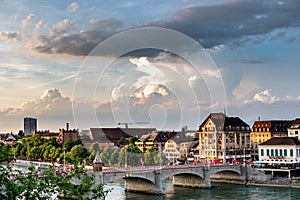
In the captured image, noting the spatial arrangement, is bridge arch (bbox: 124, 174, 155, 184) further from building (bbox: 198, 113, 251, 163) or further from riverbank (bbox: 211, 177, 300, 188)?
building (bbox: 198, 113, 251, 163)

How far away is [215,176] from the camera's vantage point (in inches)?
2911

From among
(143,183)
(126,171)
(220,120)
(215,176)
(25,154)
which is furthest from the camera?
(25,154)

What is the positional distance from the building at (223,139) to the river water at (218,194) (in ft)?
80.7

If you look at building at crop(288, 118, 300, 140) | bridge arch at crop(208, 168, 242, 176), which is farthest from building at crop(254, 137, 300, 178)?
building at crop(288, 118, 300, 140)

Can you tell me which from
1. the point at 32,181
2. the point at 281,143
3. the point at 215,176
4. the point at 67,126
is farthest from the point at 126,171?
the point at 67,126

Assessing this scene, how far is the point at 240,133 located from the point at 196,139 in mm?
16256

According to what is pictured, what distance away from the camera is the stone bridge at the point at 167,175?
56109 mm

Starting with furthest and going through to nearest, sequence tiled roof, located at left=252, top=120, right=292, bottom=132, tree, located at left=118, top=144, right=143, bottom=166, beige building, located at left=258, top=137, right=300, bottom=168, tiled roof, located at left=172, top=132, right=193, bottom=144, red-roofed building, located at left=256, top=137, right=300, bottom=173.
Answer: tiled roof, located at left=172, top=132, right=193, bottom=144 < tiled roof, located at left=252, top=120, right=292, bottom=132 < tree, located at left=118, top=144, right=143, bottom=166 < beige building, located at left=258, top=137, right=300, bottom=168 < red-roofed building, located at left=256, top=137, right=300, bottom=173

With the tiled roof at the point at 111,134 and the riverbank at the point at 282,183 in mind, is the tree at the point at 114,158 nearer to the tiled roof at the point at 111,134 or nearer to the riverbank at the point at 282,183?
the riverbank at the point at 282,183

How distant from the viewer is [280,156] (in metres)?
74.5

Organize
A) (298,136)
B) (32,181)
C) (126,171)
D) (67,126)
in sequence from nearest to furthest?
(32,181) < (126,171) < (298,136) < (67,126)

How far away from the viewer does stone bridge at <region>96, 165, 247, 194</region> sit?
5611 cm

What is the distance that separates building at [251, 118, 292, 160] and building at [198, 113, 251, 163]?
4.04m

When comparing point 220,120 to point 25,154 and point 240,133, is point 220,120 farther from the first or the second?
point 25,154
